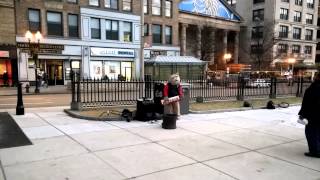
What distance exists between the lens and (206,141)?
24.8 ft

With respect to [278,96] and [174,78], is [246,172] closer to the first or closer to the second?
[174,78]

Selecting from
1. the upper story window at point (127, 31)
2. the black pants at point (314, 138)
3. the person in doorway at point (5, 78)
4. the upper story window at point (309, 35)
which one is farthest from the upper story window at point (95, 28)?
the upper story window at point (309, 35)

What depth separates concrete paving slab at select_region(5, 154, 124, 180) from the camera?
4980 mm

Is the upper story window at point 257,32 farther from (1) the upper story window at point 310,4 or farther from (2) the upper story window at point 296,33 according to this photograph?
(1) the upper story window at point 310,4

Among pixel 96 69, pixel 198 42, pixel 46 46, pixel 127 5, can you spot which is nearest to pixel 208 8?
pixel 198 42

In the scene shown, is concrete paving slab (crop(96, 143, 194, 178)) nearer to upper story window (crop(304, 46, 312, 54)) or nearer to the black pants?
the black pants

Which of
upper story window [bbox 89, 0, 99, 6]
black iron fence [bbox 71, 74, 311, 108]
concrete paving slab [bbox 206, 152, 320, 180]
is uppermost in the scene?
upper story window [bbox 89, 0, 99, 6]

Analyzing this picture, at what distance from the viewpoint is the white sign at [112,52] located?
3357 cm

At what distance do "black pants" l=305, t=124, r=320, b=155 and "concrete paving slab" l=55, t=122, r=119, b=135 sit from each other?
5.26 m

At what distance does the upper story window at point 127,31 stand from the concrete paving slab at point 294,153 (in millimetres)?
30653

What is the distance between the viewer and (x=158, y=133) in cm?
830

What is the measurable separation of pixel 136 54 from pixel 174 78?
2772 centimetres

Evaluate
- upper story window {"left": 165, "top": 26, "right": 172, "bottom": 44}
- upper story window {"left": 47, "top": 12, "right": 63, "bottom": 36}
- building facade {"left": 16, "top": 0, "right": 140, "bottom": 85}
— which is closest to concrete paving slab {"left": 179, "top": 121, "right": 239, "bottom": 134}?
building facade {"left": 16, "top": 0, "right": 140, "bottom": 85}

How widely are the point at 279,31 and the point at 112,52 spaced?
41.7 m
